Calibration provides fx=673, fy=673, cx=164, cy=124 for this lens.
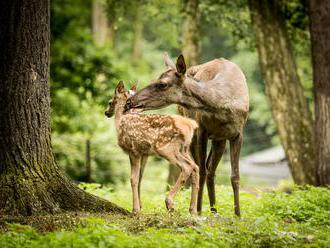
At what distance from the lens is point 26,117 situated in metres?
7.89

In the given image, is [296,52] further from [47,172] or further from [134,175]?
[47,172]

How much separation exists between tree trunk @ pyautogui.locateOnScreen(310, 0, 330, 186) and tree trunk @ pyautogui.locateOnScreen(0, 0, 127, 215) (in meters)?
5.81

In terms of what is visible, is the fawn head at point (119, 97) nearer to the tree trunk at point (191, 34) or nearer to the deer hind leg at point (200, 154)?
the deer hind leg at point (200, 154)

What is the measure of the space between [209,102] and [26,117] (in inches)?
95.5

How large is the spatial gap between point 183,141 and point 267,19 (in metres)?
6.82

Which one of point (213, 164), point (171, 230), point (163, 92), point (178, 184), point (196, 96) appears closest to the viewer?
point (171, 230)

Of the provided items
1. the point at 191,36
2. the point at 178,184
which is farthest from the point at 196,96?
the point at 191,36

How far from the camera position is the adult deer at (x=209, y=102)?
28.3 feet

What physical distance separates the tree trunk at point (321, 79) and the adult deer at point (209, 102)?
3.34m

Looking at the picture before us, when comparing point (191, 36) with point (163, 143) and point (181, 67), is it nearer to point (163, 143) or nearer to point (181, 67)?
point (181, 67)

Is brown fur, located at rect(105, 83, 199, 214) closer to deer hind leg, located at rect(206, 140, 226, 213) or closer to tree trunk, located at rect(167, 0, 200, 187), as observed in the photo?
deer hind leg, located at rect(206, 140, 226, 213)

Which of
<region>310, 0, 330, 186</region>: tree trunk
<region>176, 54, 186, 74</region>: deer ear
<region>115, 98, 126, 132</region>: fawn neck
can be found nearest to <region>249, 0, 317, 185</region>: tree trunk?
<region>310, 0, 330, 186</region>: tree trunk

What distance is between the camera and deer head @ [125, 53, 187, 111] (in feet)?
28.1

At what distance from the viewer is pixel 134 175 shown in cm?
888
